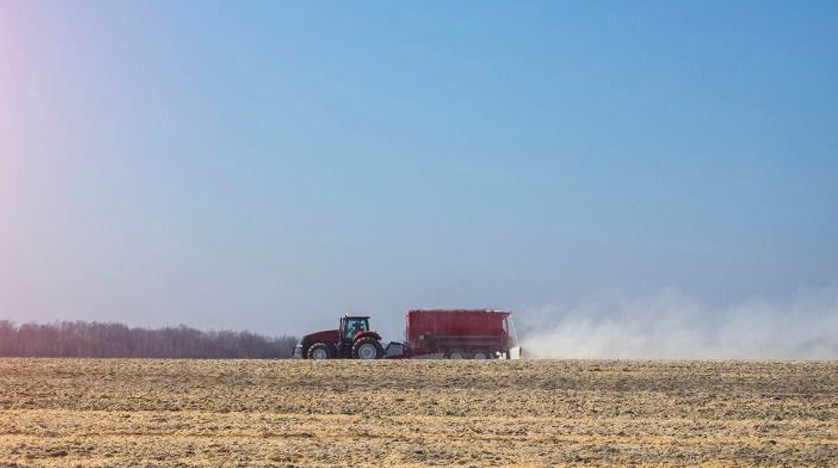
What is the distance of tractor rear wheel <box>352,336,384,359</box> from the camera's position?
138 ft

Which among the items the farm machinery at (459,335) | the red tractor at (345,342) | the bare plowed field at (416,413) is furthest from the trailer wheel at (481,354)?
the bare plowed field at (416,413)

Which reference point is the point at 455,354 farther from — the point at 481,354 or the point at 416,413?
the point at 416,413

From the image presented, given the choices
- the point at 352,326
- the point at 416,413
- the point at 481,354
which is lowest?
the point at 416,413

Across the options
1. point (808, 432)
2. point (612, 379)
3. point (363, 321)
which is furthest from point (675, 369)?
point (363, 321)

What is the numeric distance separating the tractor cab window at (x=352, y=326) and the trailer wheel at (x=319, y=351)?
98cm

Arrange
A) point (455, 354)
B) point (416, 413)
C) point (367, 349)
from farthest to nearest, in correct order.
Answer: point (455, 354) → point (367, 349) → point (416, 413)

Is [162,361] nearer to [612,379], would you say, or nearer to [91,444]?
[612,379]

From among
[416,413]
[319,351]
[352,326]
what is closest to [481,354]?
[352,326]

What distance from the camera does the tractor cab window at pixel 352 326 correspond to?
4347 centimetres

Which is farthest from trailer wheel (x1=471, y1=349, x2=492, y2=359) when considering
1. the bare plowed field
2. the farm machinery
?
the bare plowed field

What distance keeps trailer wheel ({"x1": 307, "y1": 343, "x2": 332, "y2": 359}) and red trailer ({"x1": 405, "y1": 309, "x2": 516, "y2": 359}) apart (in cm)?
505

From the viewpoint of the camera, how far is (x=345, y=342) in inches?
1713

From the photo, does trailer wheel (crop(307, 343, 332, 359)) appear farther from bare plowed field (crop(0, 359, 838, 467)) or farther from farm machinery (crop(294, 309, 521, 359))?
bare plowed field (crop(0, 359, 838, 467))

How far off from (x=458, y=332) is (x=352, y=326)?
585 cm
